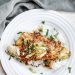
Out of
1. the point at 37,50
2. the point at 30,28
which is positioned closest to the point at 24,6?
the point at 30,28

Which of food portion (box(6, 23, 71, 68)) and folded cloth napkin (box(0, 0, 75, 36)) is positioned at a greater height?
folded cloth napkin (box(0, 0, 75, 36))

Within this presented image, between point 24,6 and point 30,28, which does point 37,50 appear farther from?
point 24,6

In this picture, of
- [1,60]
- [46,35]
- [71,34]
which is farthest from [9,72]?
[71,34]

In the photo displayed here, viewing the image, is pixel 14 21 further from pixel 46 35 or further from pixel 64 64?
pixel 64 64
